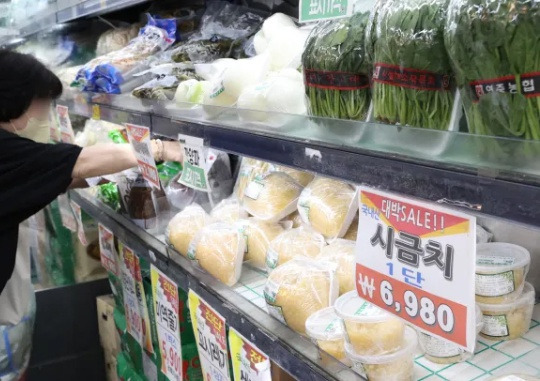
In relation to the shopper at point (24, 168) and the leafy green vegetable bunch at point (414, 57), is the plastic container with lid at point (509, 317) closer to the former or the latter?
the leafy green vegetable bunch at point (414, 57)

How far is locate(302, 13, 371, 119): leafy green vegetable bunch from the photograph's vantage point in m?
0.95

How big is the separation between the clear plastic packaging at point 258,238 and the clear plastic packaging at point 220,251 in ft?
0.11

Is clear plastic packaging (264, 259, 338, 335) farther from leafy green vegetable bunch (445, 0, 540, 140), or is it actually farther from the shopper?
the shopper

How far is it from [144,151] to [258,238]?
454 millimetres

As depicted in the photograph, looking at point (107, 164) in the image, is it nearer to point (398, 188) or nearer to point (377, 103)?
point (377, 103)

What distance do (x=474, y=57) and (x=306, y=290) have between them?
616 mm

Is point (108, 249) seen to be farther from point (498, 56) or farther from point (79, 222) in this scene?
point (498, 56)

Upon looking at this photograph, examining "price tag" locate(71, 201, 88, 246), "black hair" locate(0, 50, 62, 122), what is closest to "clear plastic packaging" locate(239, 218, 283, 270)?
"black hair" locate(0, 50, 62, 122)

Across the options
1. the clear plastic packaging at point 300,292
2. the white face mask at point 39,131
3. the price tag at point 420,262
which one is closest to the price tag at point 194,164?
the clear plastic packaging at point 300,292

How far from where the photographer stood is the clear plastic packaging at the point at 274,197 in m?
1.51

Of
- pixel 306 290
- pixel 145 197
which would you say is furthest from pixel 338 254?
pixel 145 197

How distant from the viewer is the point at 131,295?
2199mm

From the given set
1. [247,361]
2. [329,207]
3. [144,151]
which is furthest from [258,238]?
[144,151]

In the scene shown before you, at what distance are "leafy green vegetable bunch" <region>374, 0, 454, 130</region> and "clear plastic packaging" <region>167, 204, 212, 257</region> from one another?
2.88 ft
